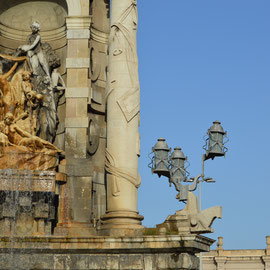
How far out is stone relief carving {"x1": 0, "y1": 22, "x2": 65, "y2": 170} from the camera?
68.3ft

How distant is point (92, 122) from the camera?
74.6 feet

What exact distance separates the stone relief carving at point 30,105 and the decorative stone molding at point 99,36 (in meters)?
1.48

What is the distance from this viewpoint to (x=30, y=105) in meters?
22.2

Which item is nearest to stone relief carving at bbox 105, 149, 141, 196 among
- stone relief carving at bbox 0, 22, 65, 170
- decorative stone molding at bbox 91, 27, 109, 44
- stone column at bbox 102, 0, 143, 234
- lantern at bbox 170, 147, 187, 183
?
stone column at bbox 102, 0, 143, 234

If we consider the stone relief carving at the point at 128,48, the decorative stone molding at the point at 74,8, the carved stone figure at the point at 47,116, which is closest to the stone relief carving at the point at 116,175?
the stone relief carving at the point at 128,48

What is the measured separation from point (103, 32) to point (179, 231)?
8.09m

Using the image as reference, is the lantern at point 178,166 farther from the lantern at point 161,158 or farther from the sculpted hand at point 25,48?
the sculpted hand at point 25,48

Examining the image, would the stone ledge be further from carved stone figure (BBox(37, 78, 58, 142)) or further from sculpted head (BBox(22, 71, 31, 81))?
sculpted head (BBox(22, 71, 31, 81))

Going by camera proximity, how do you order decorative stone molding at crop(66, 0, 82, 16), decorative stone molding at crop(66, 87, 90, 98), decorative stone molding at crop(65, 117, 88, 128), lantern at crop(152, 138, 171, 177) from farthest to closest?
lantern at crop(152, 138, 171, 177) → decorative stone molding at crop(66, 0, 82, 16) → decorative stone molding at crop(66, 87, 90, 98) → decorative stone molding at crop(65, 117, 88, 128)

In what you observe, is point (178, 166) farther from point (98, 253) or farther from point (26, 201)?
point (98, 253)

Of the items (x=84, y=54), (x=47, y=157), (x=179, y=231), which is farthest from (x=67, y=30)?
(x=179, y=231)

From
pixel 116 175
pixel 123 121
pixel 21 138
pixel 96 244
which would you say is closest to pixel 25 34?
pixel 21 138

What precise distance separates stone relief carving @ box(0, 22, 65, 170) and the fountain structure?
0.11 feet

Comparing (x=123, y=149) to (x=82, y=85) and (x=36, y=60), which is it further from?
(x=36, y=60)
